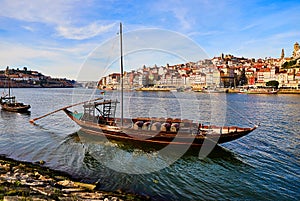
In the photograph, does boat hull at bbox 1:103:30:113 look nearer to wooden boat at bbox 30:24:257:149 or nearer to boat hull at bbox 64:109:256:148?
wooden boat at bbox 30:24:257:149

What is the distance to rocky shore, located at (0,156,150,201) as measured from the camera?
7.70 metres

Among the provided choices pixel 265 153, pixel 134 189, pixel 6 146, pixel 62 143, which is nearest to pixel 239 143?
pixel 265 153

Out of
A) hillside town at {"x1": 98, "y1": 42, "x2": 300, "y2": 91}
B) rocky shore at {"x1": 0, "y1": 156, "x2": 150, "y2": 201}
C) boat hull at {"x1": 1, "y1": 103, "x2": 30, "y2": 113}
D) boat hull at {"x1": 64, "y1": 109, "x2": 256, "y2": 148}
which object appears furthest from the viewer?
hillside town at {"x1": 98, "y1": 42, "x2": 300, "y2": 91}

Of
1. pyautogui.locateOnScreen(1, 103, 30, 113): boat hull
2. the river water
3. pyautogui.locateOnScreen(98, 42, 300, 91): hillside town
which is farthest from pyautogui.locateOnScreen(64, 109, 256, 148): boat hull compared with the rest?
pyautogui.locateOnScreen(98, 42, 300, 91): hillside town

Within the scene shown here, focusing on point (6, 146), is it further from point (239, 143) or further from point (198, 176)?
point (239, 143)

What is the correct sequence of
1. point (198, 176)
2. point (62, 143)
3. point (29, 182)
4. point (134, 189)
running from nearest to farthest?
point (29, 182)
point (134, 189)
point (198, 176)
point (62, 143)

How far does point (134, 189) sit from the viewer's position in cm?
1030

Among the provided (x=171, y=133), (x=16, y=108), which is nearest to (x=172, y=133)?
(x=171, y=133)

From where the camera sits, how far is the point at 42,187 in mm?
8992

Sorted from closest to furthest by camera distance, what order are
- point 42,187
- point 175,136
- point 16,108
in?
point 42,187
point 175,136
point 16,108

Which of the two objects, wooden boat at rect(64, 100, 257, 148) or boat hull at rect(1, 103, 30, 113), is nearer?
wooden boat at rect(64, 100, 257, 148)

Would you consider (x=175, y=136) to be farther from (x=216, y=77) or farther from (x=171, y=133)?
(x=216, y=77)

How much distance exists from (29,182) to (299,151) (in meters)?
16.9

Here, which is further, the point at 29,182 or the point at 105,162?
the point at 105,162
